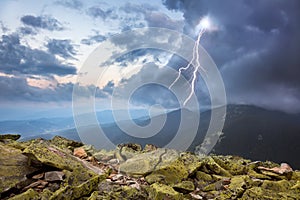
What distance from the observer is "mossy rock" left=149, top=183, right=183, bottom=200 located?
1177 centimetres

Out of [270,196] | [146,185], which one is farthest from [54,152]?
[270,196]

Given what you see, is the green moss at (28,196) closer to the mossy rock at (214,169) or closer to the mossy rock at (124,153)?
the mossy rock at (124,153)

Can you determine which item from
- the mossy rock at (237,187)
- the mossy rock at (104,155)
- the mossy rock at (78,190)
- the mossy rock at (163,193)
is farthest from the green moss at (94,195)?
the mossy rock at (237,187)

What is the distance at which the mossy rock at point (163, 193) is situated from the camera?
11766 mm

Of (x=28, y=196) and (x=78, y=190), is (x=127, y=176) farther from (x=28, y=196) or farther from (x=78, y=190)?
(x=28, y=196)

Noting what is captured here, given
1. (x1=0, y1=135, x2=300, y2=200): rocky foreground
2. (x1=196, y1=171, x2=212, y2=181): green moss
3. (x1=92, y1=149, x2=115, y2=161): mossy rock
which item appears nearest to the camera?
(x1=0, y1=135, x2=300, y2=200): rocky foreground

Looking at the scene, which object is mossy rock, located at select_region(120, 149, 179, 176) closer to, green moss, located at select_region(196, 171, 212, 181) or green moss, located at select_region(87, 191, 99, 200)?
green moss, located at select_region(196, 171, 212, 181)

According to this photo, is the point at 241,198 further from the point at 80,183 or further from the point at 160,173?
the point at 80,183

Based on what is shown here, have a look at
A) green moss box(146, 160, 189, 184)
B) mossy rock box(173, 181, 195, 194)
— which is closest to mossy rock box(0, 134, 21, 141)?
green moss box(146, 160, 189, 184)

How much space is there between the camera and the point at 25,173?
1170cm

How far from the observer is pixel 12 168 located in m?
11.7

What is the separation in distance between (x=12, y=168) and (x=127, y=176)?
5465mm

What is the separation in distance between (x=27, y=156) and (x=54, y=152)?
4.75 ft

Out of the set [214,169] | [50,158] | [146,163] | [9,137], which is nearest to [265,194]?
[214,169]
